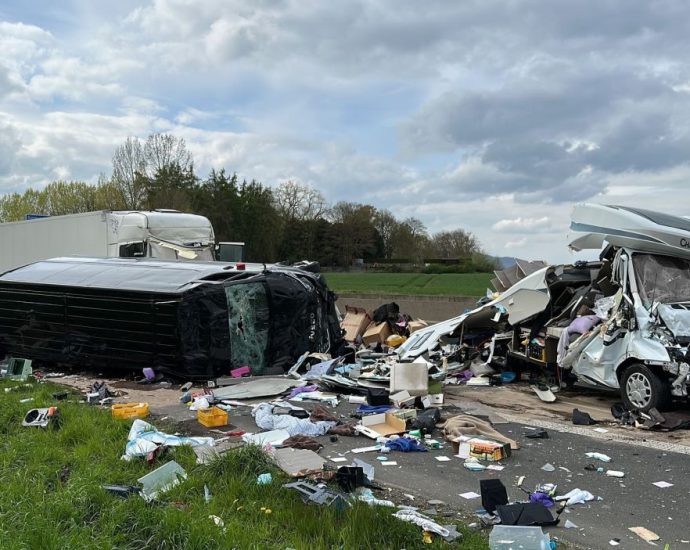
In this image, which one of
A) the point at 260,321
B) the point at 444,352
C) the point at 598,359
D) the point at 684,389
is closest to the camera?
the point at 684,389

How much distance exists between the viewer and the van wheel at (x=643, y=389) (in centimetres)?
701

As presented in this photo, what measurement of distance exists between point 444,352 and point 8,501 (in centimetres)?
793

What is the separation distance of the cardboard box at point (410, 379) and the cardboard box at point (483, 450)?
220 cm

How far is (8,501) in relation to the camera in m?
4.30

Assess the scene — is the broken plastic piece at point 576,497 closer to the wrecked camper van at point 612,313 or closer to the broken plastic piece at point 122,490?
the wrecked camper van at point 612,313

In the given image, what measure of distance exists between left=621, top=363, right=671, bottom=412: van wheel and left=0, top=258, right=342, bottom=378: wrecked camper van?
5.22m

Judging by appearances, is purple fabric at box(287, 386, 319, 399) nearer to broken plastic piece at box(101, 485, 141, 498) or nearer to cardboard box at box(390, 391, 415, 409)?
cardboard box at box(390, 391, 415, 409)

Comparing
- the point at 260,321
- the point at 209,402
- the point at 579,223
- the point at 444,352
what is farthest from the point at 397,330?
the point at 209,402

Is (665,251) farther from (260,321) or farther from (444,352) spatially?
(260,321)

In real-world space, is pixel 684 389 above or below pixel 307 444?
above

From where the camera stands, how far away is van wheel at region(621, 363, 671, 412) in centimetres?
701

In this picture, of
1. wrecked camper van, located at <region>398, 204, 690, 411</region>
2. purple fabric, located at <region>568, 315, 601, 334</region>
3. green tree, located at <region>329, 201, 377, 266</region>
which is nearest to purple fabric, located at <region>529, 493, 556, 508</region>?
wrecked camper van, located at <region>398, 204, 690, 411</region>

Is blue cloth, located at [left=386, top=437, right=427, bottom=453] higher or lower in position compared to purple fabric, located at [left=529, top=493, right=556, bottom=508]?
lower

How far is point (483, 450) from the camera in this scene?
226 inches
